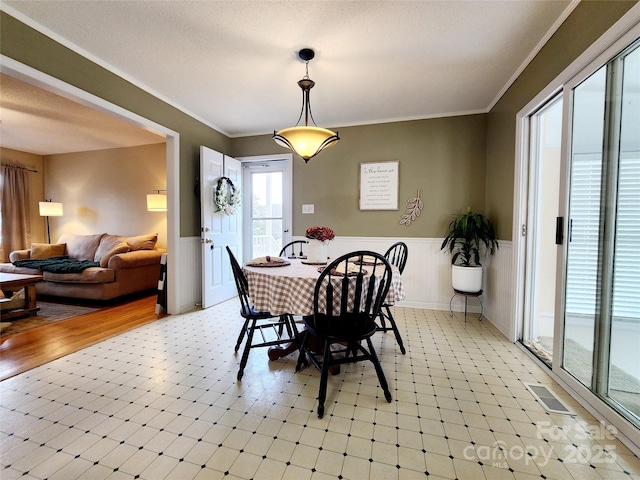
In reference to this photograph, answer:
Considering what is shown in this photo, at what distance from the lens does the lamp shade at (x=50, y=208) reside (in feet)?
16.2

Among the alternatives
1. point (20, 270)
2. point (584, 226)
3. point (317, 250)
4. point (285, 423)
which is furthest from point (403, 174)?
point (20, 270)

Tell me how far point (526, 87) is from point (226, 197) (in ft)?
11.1

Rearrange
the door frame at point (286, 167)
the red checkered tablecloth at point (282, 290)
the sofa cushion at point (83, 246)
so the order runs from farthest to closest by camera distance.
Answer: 1. the sofa cushion at point (83, 246)
2. the door frame at point (286, 167)
3. the red checkered tablecloth at point (282, 290)

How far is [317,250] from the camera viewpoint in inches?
86.5

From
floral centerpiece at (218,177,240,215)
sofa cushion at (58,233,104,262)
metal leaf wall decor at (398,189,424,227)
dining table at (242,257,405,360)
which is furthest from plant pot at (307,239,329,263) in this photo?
sofa cushion at (58,233,104,262)

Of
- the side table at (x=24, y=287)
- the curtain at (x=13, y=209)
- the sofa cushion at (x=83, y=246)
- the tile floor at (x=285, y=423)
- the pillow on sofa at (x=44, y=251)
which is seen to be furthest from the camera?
the curtain at (x=13, y=209)

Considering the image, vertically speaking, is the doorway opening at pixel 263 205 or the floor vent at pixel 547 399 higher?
the doorway opening at pixel 263 205

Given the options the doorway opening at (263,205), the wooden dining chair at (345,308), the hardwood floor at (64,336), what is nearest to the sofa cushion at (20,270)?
the hardwood floor at (64,336)

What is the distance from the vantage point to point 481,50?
2182mm

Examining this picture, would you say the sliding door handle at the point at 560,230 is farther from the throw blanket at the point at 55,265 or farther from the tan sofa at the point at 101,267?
the throw blanket at the point at 55,265

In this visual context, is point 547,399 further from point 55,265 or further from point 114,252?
point 55,265

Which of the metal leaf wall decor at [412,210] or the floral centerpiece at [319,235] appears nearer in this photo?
the floral centerpiece at [319,235]

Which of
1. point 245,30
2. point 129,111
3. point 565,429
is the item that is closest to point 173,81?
point 129,111

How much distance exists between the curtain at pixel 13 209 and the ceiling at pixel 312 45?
4.43 meters
